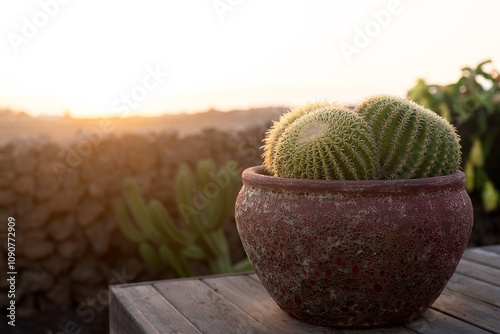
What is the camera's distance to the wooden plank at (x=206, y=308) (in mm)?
1961

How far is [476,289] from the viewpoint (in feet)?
7.96

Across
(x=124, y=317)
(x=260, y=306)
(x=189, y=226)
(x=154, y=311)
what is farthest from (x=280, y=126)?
(x=189, y=226)

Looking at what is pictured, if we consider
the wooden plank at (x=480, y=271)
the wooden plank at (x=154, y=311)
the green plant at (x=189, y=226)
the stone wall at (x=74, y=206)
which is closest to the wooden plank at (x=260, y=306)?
the wooden plank at (x=154, y=311)

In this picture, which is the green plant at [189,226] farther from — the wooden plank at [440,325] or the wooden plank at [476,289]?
the wooden plank at [440,325]

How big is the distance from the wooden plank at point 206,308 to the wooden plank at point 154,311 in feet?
0.10

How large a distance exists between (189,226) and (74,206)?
128 centimetres

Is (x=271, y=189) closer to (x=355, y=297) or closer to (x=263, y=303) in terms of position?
(x=355, y=297)

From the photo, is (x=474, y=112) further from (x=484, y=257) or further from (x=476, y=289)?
(x=476, y=289)

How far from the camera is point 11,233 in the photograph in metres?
5.22

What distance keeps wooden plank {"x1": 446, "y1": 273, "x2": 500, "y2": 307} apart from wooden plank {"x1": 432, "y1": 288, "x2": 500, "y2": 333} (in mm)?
51

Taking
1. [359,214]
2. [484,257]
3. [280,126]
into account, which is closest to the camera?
[359,214]

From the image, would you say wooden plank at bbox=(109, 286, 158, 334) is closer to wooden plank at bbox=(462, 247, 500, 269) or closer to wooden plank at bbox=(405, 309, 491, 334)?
wooden plank at bbox=(405, 309, 491, 334)

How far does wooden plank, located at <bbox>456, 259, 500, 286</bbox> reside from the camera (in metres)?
2.58

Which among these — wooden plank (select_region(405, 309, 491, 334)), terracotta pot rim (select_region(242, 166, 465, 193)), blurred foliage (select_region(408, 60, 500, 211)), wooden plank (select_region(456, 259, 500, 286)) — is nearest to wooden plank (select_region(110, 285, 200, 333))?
terracotta pot rim (select_region(242, 166, 465, 193))
